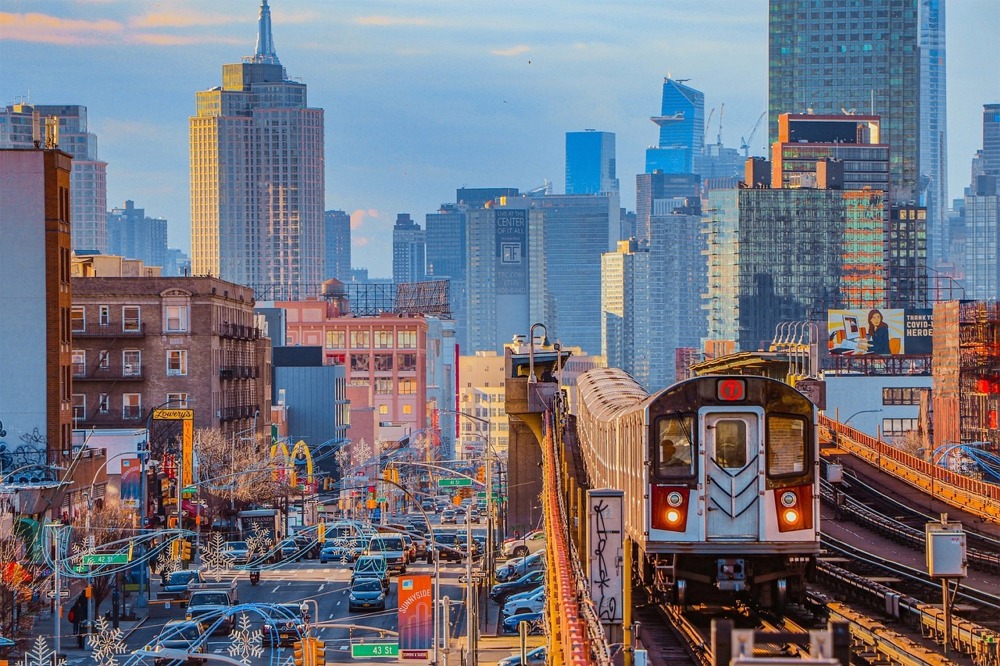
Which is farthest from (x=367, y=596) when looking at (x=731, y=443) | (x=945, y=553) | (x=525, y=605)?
(x=731, y=443)

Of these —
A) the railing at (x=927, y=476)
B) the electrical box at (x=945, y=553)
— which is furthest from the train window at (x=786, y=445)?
the railing at (x=927, y=476)

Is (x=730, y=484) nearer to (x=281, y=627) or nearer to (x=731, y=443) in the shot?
(x=731, y=443)

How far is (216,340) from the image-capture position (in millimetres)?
98375

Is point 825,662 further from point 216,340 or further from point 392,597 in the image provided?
point 216,340

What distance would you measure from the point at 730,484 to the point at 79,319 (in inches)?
2784

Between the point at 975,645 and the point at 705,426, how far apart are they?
7.13m

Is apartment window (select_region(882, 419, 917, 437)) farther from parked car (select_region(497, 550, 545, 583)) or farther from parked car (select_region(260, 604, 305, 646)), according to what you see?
parked car (select_region(260, 604, 305, 646))

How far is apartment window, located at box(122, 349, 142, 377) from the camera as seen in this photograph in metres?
95.1

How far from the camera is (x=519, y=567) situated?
65812 mm

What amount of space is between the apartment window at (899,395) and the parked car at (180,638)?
384ft

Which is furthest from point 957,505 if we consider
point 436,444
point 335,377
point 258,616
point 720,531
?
point 436,444

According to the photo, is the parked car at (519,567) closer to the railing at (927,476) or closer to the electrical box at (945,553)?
the railing at (927,476)

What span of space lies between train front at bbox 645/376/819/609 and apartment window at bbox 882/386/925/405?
136419 millimetres

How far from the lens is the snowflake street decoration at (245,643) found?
160 ft
